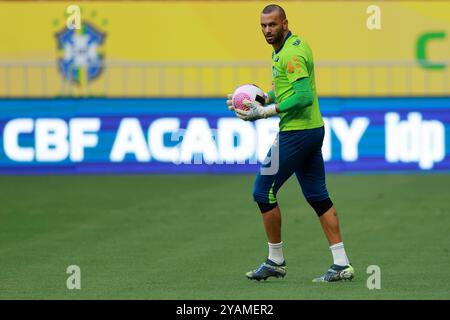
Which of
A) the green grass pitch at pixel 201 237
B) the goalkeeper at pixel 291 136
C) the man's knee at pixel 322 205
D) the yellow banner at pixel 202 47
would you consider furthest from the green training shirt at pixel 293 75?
the yellow banner at pixel 202 47

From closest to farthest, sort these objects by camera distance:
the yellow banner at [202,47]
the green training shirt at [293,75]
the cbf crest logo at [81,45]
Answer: the green training shirt at [293,75] → the yellow banner at [202,47] → the cbf crest logo at [81,45]

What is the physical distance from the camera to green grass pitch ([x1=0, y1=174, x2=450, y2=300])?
11.2 m

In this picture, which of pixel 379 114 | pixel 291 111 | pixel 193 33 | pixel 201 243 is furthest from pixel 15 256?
pixel 193 33

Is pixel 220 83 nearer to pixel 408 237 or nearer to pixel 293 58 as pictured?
pixel 408 237

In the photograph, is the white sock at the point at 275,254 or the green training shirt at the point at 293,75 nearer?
the green training shirt at the point at 293,75

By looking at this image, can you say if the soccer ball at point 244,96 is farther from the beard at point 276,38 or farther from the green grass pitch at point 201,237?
the green grass pitch at point 201,237

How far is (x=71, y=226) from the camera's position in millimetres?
15695

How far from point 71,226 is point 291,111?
505 centimetres

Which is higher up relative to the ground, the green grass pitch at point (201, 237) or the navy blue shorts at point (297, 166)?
the navy blue shorts at point (297, 166)

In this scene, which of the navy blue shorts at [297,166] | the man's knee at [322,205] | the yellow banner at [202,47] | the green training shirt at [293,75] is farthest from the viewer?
the yellow banner at [202,47]

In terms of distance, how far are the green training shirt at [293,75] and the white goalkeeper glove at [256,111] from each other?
155mm

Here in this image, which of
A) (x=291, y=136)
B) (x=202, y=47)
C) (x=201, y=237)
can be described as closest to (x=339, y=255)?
(x=291, y=136)

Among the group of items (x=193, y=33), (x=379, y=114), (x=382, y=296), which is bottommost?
(x=382, y=296)

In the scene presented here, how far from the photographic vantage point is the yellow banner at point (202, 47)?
2288cm
